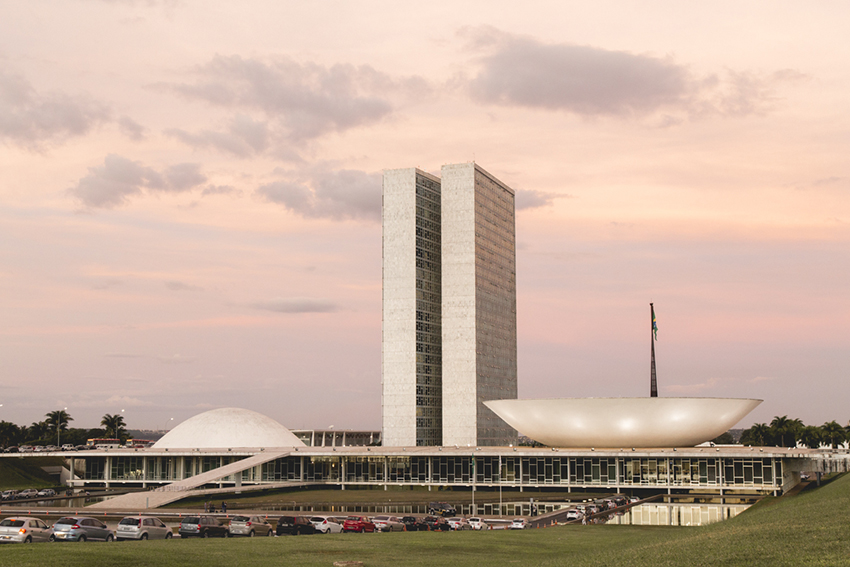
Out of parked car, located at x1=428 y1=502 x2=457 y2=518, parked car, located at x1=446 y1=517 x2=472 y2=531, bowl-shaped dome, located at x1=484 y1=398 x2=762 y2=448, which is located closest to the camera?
parked car, located at x1=446 y1=517 x2=472 y2=531

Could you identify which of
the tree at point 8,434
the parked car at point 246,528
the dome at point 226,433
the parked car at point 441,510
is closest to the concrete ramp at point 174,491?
the dome at point 226,433

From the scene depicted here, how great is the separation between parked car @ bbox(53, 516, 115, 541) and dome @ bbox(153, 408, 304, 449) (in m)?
76.5

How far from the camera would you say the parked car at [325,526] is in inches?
1847

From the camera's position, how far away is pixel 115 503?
238 feet

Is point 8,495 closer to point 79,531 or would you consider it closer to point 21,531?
point 79,531

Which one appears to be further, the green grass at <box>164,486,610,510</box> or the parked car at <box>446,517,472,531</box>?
the green grass at <box>164,486,610,510</box>

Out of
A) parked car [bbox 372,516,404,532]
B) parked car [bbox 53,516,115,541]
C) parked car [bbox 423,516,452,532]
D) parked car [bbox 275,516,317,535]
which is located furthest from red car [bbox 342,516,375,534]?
parked car [bbox 53,516,115,541]

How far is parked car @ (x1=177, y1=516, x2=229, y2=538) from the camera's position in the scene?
43188 mm

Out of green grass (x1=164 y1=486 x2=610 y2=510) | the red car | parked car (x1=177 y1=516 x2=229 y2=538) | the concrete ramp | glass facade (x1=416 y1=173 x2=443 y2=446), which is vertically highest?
glass facade (x1=416 y1=173 x2=443 y2=446)

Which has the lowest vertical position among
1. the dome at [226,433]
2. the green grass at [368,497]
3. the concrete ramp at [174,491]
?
the green grass at [368,497]

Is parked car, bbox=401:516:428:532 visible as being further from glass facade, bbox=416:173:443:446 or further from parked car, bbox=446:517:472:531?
glass facade, bbox=416:173:443:446

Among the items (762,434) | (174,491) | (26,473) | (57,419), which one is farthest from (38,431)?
(762,434)

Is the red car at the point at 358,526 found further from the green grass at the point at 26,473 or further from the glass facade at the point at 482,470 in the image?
the green grass at the point at 26,473

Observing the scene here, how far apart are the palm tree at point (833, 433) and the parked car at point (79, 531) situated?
472ft
